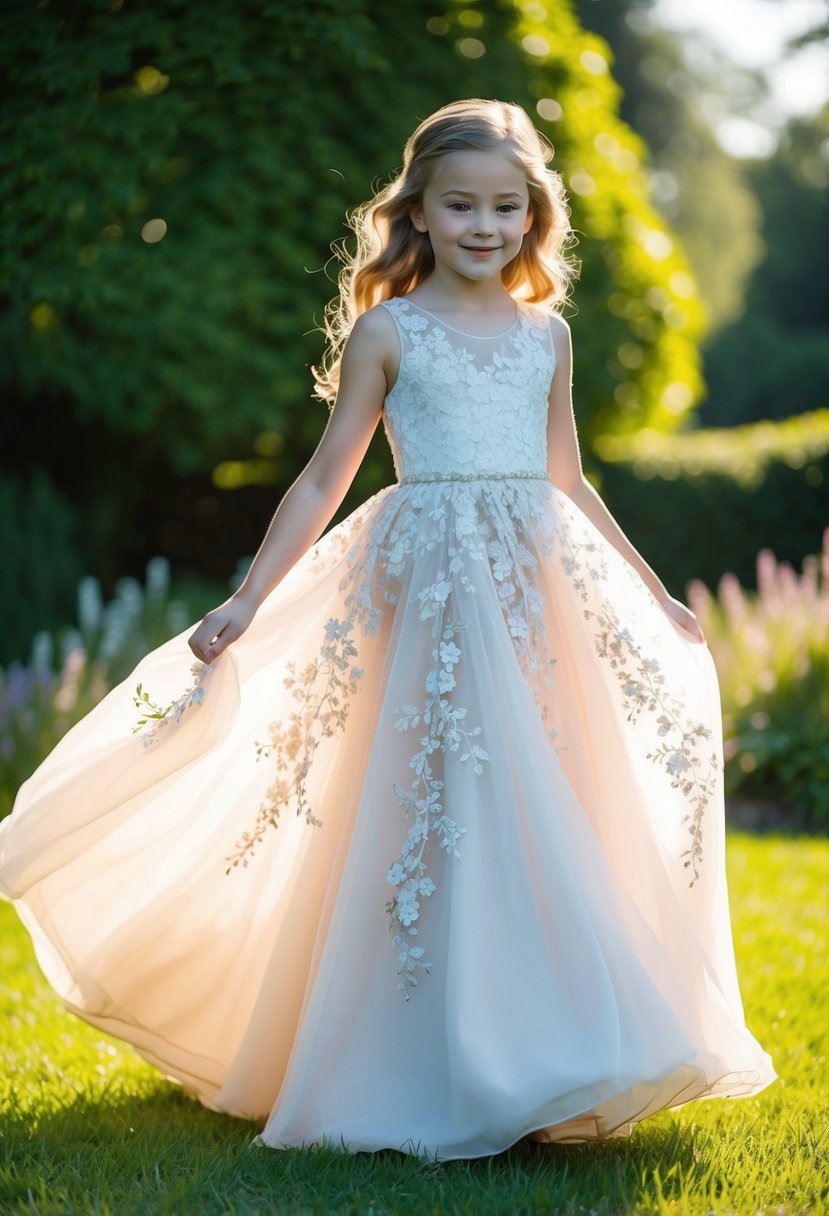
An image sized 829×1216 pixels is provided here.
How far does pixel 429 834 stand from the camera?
99.5 inches

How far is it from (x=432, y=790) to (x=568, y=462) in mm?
913

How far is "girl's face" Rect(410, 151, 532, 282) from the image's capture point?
275cm

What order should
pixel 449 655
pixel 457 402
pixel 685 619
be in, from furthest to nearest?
1. pixel 685 619
2. pixel 457 402
3. pixel 449 655

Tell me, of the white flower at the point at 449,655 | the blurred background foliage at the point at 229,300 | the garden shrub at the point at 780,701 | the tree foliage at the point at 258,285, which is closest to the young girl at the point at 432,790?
the white flower at the point at 449,655

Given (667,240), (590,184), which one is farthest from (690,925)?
(667,240)

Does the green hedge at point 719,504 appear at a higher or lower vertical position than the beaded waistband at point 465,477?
lower

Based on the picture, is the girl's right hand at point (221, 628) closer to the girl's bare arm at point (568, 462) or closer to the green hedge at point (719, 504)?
the girl's bare arm at point (568, 462)

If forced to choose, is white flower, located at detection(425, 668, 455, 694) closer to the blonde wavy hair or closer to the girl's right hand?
the girl's right hand

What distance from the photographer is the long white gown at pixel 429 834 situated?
242cm

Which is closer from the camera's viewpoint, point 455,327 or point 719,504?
point 455,327

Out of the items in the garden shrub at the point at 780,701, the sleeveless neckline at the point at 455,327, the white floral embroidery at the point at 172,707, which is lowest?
the garden shrub at the point at 780,701

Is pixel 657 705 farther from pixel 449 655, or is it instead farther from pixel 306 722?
pixel 306 722

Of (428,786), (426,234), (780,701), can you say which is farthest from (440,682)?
(780,701)

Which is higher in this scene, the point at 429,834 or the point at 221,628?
the point at 221,628
